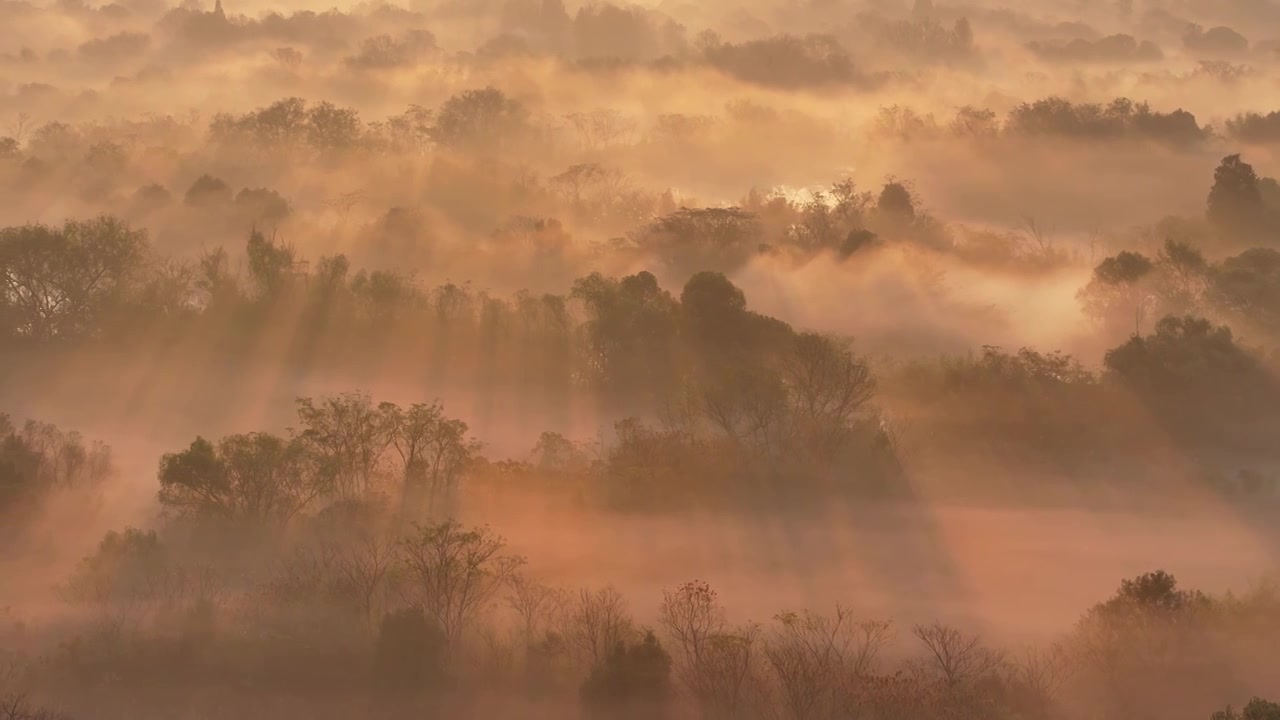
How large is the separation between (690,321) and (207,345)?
42.8m

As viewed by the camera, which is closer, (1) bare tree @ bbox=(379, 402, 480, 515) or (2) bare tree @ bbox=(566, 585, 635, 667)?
(2) bare tree @ bbox=(566, 585, 635, 667)

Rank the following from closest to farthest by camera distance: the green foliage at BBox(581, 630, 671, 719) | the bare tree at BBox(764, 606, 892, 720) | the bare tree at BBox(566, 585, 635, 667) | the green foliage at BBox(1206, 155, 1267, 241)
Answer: the bare tree at BBox(764, 606, 892, 720) < the green foliage at BBox(581, 630, 671, 719) < the bare tree at BBox(566, 585, 635, 667) < the green foliage at BBox(1206, 155, 1267, 241)

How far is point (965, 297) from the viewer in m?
128

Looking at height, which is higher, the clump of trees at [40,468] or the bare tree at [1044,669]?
the clump of trees at [40,468]

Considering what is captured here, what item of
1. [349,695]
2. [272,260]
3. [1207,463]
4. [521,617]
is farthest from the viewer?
[272,260]

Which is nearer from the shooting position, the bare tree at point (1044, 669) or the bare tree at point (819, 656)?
the bare tree at point (819, 656)

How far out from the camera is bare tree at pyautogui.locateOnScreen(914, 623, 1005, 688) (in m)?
53.1

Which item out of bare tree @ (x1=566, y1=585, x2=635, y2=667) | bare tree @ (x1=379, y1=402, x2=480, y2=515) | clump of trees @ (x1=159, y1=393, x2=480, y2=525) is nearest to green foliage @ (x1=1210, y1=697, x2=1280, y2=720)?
bare tree @ (x1=566, y1=585, x2=635, y2=667)

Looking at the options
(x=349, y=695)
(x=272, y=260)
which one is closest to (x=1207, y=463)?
(x=349, y=695)

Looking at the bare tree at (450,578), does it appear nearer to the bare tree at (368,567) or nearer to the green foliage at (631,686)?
the bare tree at (368,567)

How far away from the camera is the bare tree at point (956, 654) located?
5306 centimetres

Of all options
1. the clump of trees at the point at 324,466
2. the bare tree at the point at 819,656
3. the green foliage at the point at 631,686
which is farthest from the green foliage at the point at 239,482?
the bare tree at the point at 819,656

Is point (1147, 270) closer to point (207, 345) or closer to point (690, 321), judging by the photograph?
point (690, 321)

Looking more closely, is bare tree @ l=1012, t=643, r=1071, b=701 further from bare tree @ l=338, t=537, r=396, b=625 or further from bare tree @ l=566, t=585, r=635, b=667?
bare tree @ l=338, t=537, r=396, b=625
